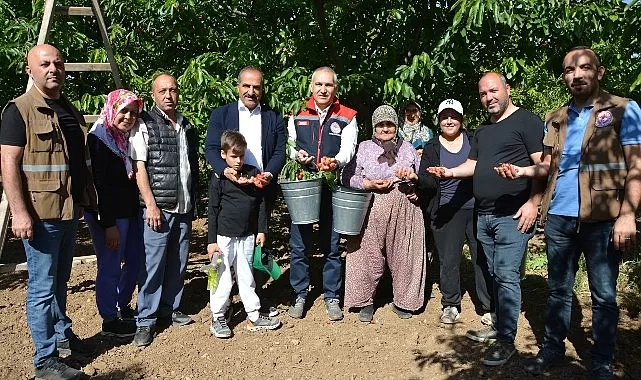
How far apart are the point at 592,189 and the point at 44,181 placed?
10.5ft

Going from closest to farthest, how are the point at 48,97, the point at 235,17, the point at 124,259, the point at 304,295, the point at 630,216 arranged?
1. the point at 630,216
2. the point at 48,97
3. the point at 124,259
4. the point at 304,295
5. the point at 235,17

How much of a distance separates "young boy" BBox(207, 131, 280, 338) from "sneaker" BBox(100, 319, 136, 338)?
2.02ft

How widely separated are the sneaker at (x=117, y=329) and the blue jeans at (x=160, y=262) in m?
0.15

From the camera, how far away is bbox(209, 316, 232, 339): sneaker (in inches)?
166

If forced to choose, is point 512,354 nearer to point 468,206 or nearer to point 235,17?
point 468,206

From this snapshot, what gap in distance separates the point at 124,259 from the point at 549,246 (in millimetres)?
3051

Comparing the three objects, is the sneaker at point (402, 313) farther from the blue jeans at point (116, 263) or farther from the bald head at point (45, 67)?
the bald head at point (45, 67)

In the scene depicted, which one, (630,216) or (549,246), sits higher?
(630,216)

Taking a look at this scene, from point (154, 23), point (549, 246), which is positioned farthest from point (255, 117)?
point (549, 246)

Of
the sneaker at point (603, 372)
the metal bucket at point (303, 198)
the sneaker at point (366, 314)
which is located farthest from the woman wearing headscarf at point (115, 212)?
the sneaker at point (603, 372)

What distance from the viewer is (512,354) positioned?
3.84 metres

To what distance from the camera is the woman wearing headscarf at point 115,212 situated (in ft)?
12.7

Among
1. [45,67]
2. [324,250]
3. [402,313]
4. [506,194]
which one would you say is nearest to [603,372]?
[506,194]

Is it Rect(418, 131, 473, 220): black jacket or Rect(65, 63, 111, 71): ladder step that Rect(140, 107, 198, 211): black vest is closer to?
Rect(65, 63, 111, 71): ladder step
